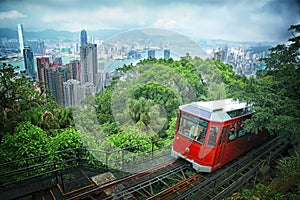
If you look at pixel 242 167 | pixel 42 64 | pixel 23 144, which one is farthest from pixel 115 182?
pixel 42 64

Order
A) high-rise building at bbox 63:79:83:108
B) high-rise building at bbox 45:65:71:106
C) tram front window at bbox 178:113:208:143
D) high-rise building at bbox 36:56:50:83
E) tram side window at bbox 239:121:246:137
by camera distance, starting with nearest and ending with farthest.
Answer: tram front window at bbox 178:113:208:143
high-rise building at bbox 63:79:83:108
tram side window at bbox 239:121:246:137
high-rise building at bbox 45:65:71:106
high-rise building at bbox 36:56:50:83

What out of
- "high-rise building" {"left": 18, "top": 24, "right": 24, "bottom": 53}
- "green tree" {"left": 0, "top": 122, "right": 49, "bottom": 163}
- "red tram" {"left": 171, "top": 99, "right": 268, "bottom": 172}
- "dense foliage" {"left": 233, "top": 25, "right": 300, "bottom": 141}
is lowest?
"green tree" {"left": 0, "top": 122, "right": 49, "bottom": 163}

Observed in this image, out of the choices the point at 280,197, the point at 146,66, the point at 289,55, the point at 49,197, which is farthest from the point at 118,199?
the point at 146,66

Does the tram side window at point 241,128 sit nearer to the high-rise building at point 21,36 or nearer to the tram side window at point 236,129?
the tram side window at point 236,129

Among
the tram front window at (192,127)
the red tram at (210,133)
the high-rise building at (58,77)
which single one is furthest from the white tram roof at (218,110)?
the high-rise building at (58,77)

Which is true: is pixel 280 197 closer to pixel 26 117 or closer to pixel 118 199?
pixel 118 199

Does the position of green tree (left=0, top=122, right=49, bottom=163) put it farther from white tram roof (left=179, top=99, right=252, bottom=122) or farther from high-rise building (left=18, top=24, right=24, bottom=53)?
white tram roof (left=179, top=99, right=252, bottom=122)

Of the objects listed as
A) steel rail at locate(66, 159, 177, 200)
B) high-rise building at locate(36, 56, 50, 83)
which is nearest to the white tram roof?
steel rail at locate(66, 159, 177, 200)
